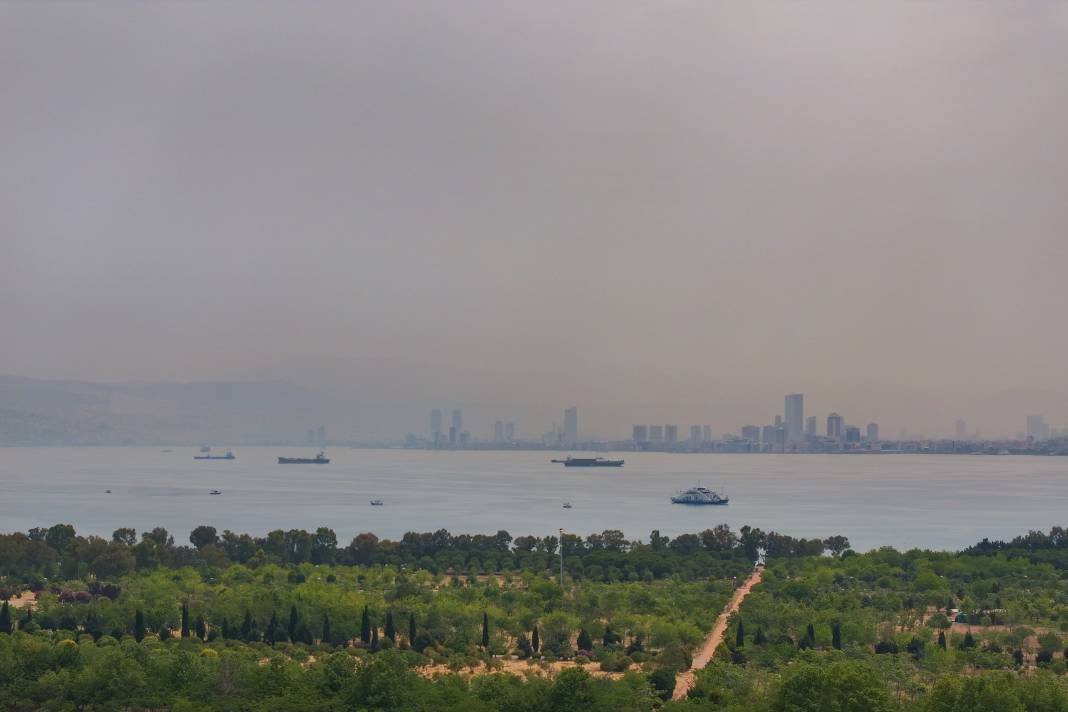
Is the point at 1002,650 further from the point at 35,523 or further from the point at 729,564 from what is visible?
the point at 35,523

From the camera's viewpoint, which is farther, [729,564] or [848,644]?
[729,564]

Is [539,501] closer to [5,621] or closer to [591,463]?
[5,621]

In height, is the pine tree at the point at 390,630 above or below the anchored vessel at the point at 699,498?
above

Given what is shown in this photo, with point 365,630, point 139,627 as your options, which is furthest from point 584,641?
point 139,627

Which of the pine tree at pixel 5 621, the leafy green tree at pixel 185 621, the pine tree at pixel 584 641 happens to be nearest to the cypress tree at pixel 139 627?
the leafy green tree at pixel 185 621

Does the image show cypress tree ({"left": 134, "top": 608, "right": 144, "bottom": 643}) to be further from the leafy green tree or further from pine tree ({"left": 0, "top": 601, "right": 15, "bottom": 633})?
pine tree ({"left": 0, "top": 601, "right": 15, "bottom": 633})

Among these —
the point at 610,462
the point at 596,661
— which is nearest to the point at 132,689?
the point at 596,661

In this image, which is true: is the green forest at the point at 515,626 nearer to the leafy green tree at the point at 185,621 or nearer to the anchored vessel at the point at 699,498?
the leafy green tree at the point at 185,621
